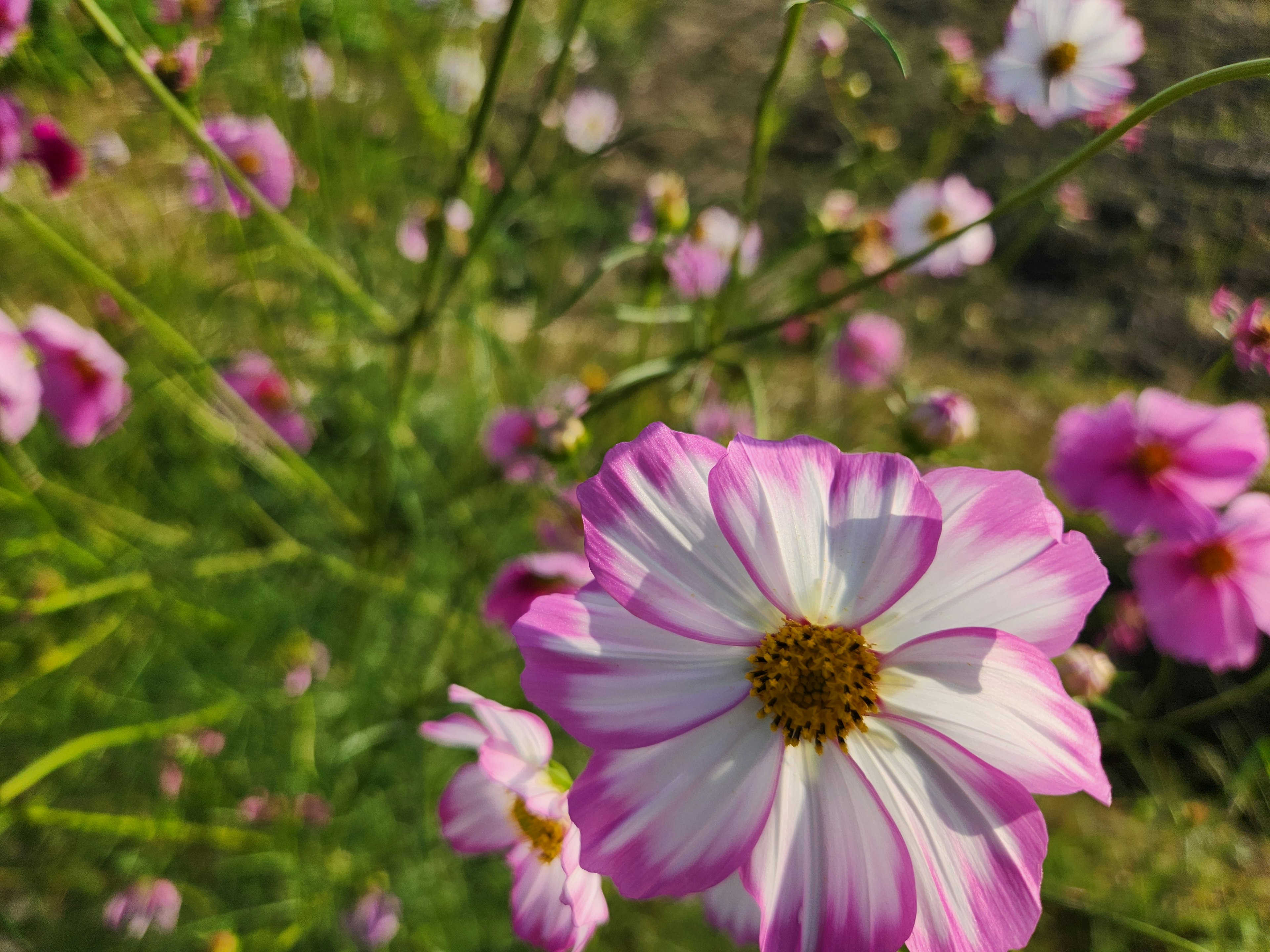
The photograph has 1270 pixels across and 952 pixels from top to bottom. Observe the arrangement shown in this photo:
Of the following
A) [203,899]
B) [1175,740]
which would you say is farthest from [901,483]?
[203,899]

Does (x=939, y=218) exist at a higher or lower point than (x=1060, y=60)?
lower

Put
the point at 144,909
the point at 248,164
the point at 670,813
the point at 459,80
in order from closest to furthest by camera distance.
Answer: the point at 670,813, the point at 248,164, the point at 144,909, the point at 459,80

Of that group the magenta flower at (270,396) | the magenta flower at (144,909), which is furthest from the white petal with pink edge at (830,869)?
the magenta flower at (144,909)

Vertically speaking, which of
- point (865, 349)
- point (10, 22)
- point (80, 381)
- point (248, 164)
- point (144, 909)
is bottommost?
point (144, 909)

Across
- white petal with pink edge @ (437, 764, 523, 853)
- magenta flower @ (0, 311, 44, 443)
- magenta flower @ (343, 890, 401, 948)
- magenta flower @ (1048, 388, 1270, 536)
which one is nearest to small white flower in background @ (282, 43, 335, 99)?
magenta flower @ (0, 311, 44, 443)

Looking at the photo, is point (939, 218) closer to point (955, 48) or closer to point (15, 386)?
point (955, 48)

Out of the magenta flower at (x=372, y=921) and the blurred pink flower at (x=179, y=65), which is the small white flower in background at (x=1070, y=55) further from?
the magenta flower at (x=372, y=921)

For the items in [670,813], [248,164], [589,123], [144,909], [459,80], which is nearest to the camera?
[670,813]

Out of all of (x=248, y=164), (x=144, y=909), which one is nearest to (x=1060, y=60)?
(x=248, y=164)
